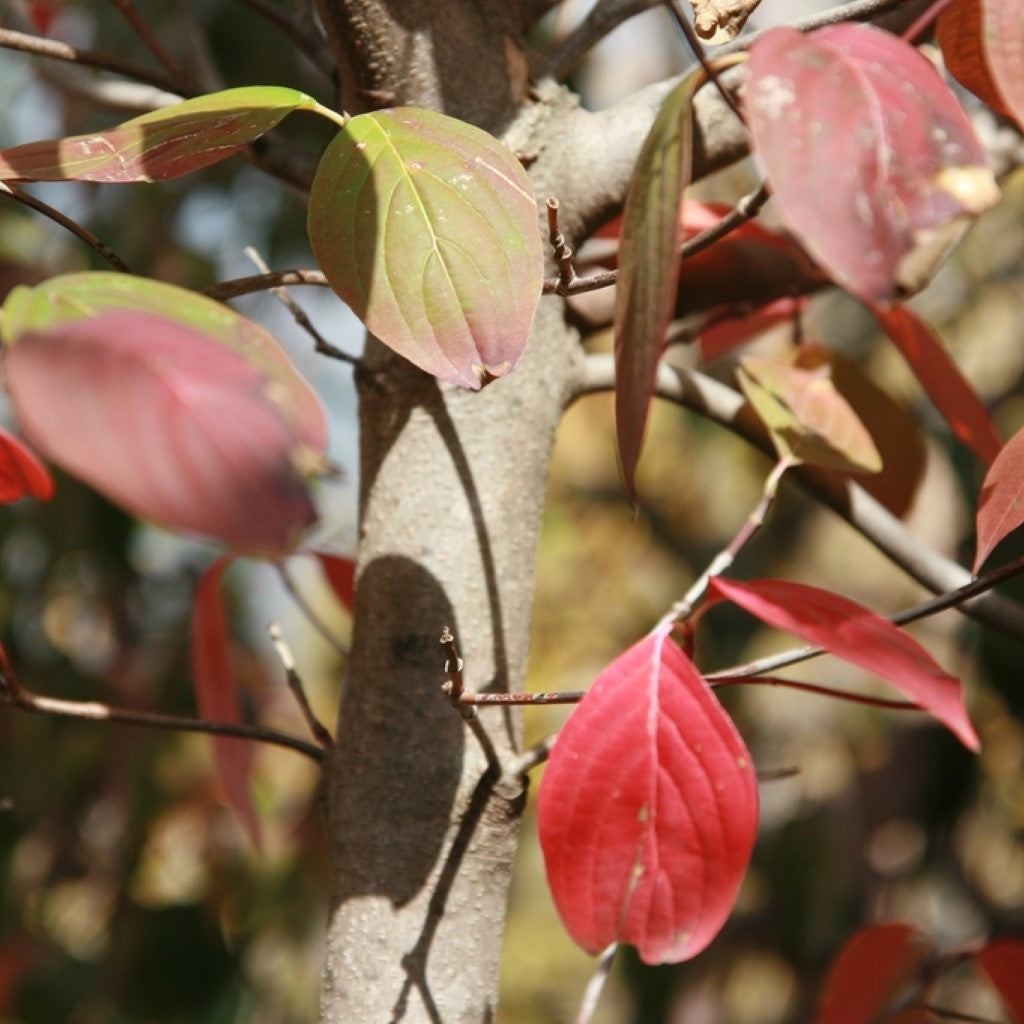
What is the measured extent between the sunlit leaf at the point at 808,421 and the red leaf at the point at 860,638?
116 millimetres

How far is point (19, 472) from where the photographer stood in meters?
0.37

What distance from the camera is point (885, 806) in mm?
1543

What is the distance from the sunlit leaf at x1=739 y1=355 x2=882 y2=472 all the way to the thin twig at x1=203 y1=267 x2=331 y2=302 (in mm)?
221

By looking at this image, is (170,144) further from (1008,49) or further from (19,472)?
(1008,49)

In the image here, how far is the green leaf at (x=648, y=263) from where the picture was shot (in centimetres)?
28

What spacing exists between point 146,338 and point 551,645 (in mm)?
2606

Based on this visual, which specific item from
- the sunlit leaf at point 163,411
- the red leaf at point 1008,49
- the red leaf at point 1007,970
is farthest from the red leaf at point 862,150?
the red leaf at point 1007,970

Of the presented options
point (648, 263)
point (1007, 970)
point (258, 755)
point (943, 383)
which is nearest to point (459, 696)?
point (648, 263)

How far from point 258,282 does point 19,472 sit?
11 centimetres

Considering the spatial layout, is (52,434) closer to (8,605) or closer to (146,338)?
(146,338)

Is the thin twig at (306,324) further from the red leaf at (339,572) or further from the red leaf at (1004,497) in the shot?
the red leaf at (1004,497)

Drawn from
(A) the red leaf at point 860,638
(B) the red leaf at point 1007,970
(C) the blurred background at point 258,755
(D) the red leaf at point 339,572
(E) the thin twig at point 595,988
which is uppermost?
(A) the red leaf at point 860,638

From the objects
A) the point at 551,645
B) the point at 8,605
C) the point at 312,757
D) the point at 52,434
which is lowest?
the point at 551,645

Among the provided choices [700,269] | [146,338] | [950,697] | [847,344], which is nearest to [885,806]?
[847,344]
